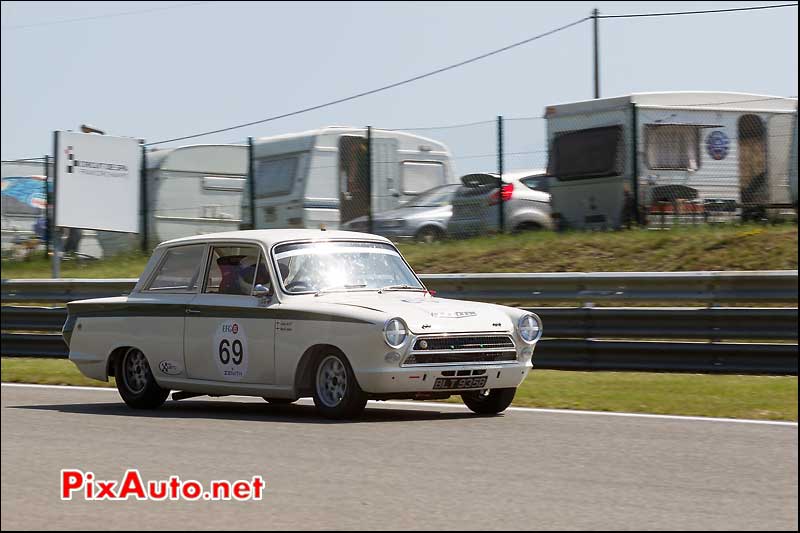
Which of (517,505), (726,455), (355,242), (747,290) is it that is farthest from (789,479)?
(747,290)

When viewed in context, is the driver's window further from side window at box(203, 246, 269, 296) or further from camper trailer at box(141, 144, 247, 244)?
camper trailer at box(141, 144, 247, 244)

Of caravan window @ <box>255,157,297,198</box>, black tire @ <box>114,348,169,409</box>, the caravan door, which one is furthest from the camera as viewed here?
caravan window @ <box>255,157,297,198</box>

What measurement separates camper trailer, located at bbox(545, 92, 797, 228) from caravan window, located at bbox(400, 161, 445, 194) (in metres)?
2.98

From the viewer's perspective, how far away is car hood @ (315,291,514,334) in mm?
10391

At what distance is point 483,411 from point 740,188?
38.4 ft

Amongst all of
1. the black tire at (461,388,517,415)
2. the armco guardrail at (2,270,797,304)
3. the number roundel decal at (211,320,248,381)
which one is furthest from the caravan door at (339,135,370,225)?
the black tire at (461,388,517,415)

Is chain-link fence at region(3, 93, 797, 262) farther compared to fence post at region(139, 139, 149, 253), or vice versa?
fence post at region(139, 139, 149, 253)

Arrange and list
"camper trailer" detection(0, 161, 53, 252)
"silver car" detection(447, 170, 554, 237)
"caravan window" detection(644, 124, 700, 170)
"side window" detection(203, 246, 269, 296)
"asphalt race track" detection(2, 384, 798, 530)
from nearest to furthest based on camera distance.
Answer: "asphalt race track" detection(2, 384, 798, 530) < "side window" detection(203, 246, 269, 296) < "caravan window" detection(644, 124, 700, 170) < "silver car" detection(447, 170, 554, 237) < "camper trailer" detection(0, 161, 53, 252)

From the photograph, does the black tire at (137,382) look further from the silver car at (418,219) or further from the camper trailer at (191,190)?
the camper trailer at (191,190)

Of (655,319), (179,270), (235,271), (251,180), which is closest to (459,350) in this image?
(235,271)

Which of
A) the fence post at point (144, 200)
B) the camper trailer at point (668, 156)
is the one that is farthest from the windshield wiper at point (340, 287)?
the fence post at point (144, 200)

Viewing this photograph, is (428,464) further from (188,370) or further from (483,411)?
(188,370)

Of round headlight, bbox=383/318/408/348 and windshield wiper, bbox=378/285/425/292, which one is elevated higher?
windshield wiper, bbox=378/285/425/292
